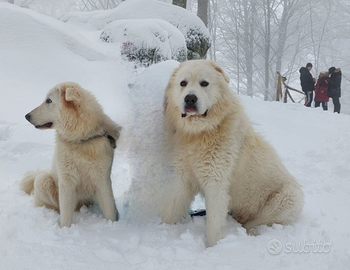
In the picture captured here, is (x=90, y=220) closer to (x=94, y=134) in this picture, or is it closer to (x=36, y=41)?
(x=94, y=134)

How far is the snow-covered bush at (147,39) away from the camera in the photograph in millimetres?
6750

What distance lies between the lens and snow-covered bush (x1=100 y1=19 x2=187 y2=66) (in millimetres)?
6750

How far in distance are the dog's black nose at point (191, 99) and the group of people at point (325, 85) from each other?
478 inches

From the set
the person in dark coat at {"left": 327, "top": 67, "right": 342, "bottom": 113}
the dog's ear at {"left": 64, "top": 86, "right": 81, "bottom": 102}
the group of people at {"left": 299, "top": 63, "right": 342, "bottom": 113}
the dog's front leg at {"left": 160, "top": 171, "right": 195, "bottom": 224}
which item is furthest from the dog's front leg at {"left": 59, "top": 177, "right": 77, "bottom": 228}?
the person in dark coat at {"left": 327, "top": 67, "right": 342, "bottom": 113}

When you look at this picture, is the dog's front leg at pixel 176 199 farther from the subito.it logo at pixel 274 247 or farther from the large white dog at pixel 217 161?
the subito.it logo at pixel 274 247

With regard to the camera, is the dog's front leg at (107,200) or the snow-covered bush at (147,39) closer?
the dog's front leg at (107,200)

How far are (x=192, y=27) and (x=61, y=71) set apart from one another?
230 inches

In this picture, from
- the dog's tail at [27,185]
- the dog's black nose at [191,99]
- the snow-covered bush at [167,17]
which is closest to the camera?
the dog's black nose at [191,99]

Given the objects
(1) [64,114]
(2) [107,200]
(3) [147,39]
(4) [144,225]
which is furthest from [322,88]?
(1) [64,114]

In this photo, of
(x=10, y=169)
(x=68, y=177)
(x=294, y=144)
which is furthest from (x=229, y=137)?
(x=294, y=144)

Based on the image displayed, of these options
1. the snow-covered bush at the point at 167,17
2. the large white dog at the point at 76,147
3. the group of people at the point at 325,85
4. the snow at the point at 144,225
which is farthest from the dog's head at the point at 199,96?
the group of people at the point at 325,85

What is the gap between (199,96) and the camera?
2.46 metres

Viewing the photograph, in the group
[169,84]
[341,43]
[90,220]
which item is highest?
[341,43]

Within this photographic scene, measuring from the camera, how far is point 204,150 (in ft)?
8.46
